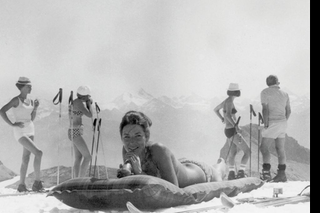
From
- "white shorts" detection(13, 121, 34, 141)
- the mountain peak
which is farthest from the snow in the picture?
the mountain peak

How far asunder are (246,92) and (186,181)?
3559 millimetres

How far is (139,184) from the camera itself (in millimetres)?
3207

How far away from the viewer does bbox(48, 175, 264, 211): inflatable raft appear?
323 cm

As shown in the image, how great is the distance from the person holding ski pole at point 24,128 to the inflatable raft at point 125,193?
1860mm

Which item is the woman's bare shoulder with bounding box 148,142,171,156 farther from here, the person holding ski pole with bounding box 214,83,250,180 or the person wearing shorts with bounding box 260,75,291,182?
the person wearing shorts with bounding box 260,75,291,182

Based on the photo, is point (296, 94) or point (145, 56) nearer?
point (145, 56)

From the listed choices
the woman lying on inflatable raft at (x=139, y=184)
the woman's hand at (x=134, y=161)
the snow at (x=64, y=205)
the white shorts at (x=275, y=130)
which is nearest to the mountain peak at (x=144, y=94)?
the white shorts at (x=275, y=130)

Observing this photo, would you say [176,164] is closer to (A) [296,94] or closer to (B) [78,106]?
(B) [78,106]

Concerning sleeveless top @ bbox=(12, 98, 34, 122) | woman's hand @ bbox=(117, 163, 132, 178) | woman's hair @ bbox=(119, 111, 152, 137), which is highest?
sleeveless top @ bbox=(12, 98, 34, 122)

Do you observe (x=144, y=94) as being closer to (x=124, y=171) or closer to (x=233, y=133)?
(x=233, y=133)

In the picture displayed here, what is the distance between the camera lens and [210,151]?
27.8ft

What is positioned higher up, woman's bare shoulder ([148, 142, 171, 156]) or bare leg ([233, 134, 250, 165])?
bare leg ([233, 134, 250, 165])
